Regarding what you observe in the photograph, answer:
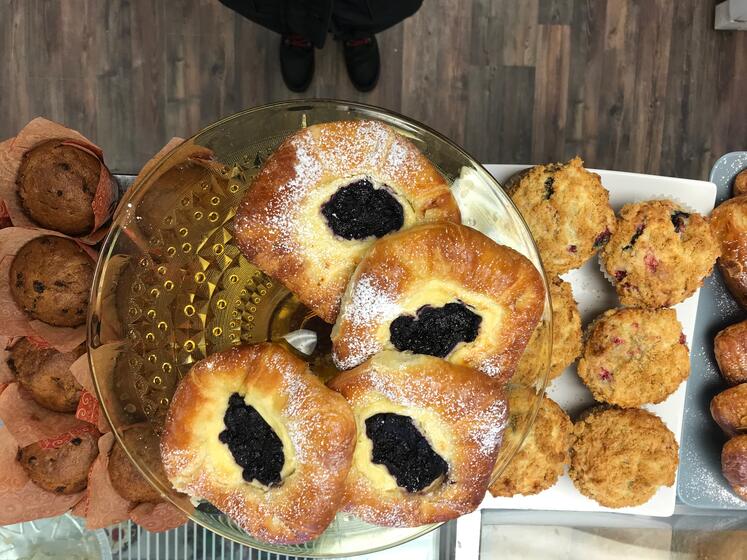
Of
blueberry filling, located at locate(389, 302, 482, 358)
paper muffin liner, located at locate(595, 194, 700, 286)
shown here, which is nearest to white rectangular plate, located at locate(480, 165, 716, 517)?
paper muffin liner, located at locate(595, 194, 700, 286)

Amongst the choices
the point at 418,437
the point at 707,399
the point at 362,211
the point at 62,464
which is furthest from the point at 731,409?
the point at 62,464

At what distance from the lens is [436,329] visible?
2.89 feet

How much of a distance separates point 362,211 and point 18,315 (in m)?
0.64

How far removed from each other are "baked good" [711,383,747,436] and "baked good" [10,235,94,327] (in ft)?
3.73

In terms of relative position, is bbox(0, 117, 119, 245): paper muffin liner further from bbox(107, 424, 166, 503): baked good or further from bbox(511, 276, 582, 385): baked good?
bbox(511, 276, 582, 385): baked good

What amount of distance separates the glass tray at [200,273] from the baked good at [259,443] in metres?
0.07

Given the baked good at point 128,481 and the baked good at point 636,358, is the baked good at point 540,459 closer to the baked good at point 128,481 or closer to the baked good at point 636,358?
the baked good at point 636,358

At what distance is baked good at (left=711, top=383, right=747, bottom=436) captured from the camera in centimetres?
123

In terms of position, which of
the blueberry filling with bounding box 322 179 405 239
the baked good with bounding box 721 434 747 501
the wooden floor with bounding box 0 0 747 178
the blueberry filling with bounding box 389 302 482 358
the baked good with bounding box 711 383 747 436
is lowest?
the baked good with bounding box 721 434 747 501

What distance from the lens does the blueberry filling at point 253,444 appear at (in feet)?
2.87

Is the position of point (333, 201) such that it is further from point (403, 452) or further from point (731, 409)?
point (731, 409)

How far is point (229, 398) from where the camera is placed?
2.87 feet

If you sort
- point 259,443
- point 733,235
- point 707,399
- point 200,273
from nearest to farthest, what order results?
1. point 259,443
2. point 200,273
3. point 733,235
4. point 707,399

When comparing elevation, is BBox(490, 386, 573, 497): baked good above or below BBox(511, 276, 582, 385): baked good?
below
